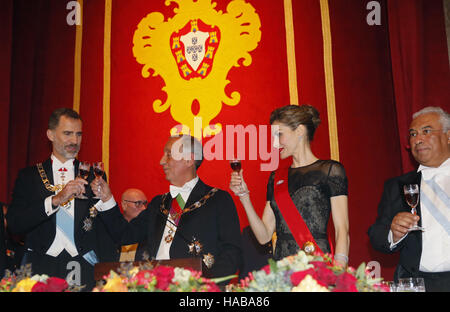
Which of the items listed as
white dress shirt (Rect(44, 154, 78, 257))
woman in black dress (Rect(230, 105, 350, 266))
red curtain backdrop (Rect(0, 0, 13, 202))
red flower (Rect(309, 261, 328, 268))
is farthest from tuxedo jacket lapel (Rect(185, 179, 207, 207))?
red curtain backdrop (Rect(0, 0, 13, 202))

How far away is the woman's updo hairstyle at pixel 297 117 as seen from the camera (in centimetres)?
240

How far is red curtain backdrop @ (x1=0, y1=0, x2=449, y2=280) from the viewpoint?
3.20 meters

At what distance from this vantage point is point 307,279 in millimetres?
1160

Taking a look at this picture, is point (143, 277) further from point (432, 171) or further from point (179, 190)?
point (432, 171)

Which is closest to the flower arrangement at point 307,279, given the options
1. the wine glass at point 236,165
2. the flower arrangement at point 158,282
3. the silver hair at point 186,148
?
the flower arrangement at point 158,282

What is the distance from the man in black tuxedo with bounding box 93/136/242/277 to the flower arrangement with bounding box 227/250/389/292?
99cm

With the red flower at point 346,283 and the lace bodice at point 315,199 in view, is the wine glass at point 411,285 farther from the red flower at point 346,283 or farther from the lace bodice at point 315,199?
the lace bodice at point 315,199

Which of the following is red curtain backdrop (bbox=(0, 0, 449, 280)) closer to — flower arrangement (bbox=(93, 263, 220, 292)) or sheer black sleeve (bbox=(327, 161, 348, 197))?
sheer black sleeve (bbox=(327, 161, 348, 197))

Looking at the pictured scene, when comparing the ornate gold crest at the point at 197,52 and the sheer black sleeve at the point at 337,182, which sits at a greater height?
the ornate gold crest at the point at 197,52

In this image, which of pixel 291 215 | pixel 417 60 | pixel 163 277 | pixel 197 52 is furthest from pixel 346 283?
pixel 197 52

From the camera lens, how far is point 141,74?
3953mm

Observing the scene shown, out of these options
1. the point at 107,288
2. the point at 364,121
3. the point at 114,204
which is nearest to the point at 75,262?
the point at 114,204
